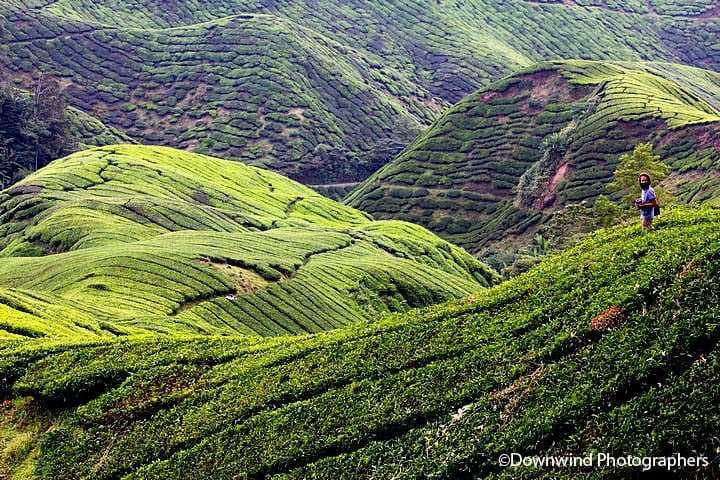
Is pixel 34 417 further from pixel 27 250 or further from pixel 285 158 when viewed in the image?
pixel 285 158

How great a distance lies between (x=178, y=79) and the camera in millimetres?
164250

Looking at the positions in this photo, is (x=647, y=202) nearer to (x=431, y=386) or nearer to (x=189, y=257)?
(x=431, y=386)

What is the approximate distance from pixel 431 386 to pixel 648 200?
791 centimetres

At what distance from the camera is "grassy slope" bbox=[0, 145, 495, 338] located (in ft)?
148

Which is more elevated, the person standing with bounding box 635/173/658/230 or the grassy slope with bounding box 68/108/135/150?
the person standing with bounding box 635/173/658/230

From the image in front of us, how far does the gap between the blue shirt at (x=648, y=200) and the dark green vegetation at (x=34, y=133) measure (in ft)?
363

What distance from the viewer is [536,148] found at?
365 feet

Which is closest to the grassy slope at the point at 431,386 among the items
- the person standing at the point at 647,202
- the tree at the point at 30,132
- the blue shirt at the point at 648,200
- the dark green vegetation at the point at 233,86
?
the person standing at the point at 647,202

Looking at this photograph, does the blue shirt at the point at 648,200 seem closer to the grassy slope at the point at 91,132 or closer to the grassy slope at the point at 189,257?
the grassy slope at the point at 189,257

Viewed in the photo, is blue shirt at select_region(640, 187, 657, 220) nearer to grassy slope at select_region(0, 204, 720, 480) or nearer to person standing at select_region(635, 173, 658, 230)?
person standing at select_region(635, 173, 658, 230)

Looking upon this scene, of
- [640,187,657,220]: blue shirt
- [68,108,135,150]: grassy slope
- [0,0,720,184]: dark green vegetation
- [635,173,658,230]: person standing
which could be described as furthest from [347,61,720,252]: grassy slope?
[640,187,657,220]: blue shirt

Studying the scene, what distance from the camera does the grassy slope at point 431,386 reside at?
15.1 metres

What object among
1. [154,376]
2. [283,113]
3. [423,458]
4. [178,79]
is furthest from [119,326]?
[178,79]

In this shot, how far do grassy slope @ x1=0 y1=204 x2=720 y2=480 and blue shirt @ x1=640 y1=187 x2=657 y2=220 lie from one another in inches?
23.1
